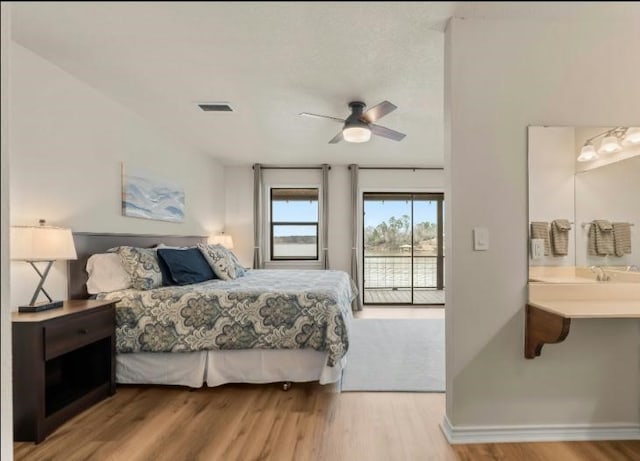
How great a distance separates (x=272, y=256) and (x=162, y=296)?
10.8 feet

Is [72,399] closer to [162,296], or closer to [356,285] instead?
[162,296]

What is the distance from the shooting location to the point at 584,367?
1966 millimetres

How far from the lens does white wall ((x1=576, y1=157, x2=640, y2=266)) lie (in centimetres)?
203

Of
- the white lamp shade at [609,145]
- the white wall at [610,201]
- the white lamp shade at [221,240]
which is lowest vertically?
the white lamp shade at [221,240]

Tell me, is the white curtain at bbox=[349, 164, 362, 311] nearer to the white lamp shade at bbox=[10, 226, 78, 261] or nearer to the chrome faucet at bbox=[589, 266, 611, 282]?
the chrome faucet at bbox=[589, 266, 611, 282]

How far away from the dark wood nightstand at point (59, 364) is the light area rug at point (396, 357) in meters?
1.79

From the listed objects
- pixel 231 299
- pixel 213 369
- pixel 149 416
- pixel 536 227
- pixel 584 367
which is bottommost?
pixel 149 416

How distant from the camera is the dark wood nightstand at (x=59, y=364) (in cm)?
189

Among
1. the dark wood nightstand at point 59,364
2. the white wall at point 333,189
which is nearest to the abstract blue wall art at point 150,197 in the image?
the dark wood nightstand at point 59,364

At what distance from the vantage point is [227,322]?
2.54 meters

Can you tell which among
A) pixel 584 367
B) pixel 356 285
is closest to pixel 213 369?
pixel 584 367

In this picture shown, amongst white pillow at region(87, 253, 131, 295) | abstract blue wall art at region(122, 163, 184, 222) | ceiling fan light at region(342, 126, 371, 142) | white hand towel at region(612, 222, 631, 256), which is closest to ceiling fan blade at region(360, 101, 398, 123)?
ceiling fan light at region(342, 126, 371, 142)

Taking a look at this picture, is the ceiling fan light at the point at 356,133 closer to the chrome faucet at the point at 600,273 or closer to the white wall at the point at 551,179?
the white wall at the point at 551,179

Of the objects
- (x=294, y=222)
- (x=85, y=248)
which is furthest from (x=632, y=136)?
(x=294, y=222)
